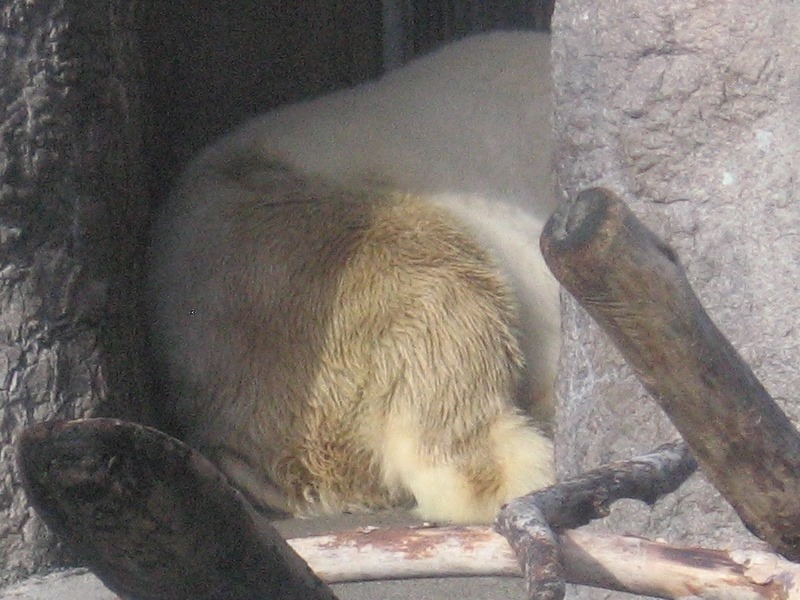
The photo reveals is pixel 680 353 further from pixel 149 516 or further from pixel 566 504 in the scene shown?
pixel 149 516

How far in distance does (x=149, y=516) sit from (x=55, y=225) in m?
1.34

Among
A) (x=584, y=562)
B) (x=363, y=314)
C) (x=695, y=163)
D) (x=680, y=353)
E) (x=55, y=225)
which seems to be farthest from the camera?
(x=363, y=314)

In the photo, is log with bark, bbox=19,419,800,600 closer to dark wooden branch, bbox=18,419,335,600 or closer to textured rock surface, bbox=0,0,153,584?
dark wooden branch, bbox=18,419,335,600

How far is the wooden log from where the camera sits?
3.42ft

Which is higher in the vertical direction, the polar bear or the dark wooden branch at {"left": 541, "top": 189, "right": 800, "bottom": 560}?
the dark wooden branch at {"left": 541, "top": 189, "right": 800, "bottom": 560}

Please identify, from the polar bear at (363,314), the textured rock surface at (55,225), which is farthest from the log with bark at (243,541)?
the polar bear at (363,314)

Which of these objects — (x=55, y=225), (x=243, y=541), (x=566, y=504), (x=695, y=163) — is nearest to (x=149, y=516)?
(x=243, y=541)

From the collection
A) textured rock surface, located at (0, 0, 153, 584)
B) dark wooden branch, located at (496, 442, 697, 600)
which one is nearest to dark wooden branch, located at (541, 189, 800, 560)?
dark wooden branch, located at (496, 442, 697, 600)

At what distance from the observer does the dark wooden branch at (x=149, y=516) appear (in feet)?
2.89

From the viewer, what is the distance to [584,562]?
1.09 m

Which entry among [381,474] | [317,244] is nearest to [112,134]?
[317,244]

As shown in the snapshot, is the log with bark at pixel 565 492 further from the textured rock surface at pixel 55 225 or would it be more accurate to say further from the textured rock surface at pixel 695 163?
the textured rock surface at pixel 55 225

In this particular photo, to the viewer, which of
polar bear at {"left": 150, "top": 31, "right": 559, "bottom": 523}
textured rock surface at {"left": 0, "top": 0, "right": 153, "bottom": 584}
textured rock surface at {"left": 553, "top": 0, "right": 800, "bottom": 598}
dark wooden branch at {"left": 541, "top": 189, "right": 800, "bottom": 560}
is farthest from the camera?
polar bear at {"left": 150, "top": 31, "right": 559, "bottom": 523}

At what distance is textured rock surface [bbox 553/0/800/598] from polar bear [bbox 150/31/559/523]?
2.10 feet
